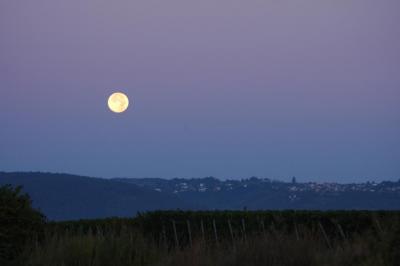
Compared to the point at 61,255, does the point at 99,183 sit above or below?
above

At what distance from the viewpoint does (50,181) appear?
170 meters

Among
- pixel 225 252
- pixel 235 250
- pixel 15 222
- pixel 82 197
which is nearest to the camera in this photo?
pixel 235 250

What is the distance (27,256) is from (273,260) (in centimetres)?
707

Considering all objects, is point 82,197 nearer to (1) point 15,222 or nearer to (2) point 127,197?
(2) point 127,197

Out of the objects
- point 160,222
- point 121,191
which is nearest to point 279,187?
point 121,191

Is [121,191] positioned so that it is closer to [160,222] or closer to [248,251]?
[160,222]

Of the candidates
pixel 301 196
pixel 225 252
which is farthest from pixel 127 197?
pixel 225 252

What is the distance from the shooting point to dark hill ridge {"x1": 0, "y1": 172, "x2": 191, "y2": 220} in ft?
538

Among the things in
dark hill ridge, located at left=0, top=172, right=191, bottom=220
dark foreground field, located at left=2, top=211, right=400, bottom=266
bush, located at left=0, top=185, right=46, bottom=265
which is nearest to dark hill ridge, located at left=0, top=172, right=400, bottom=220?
dark hill ridge, located at left=0, top=172, right=191, bottom=220

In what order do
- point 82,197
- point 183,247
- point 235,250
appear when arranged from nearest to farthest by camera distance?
point 235,250 < point 183,247 < point 82,197

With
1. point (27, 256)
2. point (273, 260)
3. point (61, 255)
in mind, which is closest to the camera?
point (273, 260)

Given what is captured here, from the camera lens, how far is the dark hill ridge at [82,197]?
163875mm

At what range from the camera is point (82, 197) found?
167000 mm

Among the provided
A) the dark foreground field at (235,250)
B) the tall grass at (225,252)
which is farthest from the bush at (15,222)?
the tall grass at (225,252)
